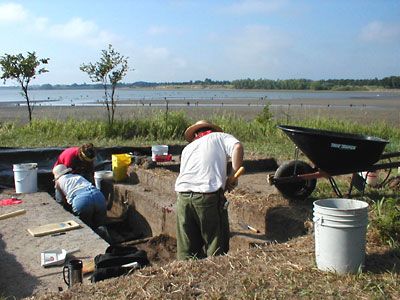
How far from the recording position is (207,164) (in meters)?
4.74

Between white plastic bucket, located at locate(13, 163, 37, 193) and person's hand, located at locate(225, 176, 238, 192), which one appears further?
white plastic bucket, located at locate(13, 163, 37, 193)

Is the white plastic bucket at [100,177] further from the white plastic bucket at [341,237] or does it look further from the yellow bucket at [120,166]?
the white plastic bucket at [341,237]

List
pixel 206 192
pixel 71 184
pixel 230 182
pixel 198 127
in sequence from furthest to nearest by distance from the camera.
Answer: pixel 71 184 < pixel 198 127 < pixel 230 182 < pixel 206 192

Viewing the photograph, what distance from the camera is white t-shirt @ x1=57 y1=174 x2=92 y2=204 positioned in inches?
291

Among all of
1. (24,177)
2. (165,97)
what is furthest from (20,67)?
(165,97)

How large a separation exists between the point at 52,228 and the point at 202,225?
2.45 m

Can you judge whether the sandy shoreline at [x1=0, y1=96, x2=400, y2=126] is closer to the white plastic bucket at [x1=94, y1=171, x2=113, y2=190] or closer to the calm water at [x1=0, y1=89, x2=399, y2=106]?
the calm water at [x1=0, y1=89, x2=399, y2=106]

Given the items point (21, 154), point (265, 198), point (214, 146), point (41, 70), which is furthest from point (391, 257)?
point (41, 70)

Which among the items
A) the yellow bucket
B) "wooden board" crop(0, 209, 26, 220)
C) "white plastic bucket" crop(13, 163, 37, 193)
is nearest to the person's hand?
"wooden board" crop(0, 209, 26, 220)

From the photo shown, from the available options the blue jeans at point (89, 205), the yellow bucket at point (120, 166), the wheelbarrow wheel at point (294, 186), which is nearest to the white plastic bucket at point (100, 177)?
the yellow bucket at point (120, 166)

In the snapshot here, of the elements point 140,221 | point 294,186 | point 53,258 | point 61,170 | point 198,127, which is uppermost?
point 198,127

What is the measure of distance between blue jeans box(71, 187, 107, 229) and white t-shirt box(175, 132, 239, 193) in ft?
8.69

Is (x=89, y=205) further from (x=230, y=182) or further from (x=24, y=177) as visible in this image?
(x=230, y=182)

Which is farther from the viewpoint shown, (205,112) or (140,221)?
(205,112)
